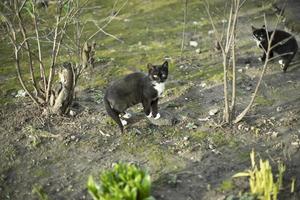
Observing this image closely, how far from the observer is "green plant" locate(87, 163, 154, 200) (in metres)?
4.00

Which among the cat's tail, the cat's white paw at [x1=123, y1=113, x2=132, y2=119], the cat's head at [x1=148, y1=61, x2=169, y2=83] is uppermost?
the cat's head at [x1=148, y1=61, x2=169, y2=83]

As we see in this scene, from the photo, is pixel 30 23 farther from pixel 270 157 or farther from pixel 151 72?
pixel 270 157

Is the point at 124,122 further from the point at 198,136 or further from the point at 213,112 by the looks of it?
the point at 213,112

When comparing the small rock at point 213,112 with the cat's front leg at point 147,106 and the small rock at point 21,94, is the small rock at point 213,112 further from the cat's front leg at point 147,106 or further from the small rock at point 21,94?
the small rock at point 21,94

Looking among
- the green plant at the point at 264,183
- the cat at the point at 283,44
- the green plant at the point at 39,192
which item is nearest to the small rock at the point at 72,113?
the green plant at the point at 39,192

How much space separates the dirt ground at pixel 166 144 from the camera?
4.90 meters

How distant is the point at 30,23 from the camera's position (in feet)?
32.2

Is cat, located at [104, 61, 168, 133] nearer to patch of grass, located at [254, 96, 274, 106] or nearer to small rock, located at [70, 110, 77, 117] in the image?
small rock, located at [70, 110, 77, 117]

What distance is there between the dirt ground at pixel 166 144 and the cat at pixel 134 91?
12.6 inches

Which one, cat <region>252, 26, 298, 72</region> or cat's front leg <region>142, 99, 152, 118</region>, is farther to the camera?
cat <region>252, 26, 298, 72</region>

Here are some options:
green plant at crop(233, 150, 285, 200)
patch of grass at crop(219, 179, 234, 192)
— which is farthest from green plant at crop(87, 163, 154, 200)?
green plant at crop(233, 150, 285, 200)

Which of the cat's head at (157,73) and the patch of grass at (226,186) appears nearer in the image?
the patch of grass at (226,186)

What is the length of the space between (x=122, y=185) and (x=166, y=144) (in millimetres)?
1526

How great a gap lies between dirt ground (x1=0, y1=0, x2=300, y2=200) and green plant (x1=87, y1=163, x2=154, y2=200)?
0.61 metres
